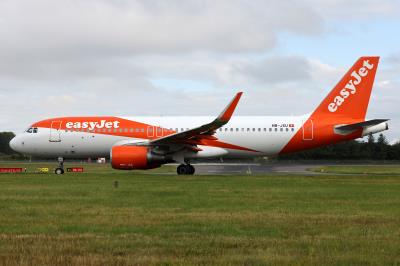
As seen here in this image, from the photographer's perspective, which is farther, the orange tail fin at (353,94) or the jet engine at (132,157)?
the orange tail fin at (353,94)

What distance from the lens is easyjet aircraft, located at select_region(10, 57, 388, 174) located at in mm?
31422

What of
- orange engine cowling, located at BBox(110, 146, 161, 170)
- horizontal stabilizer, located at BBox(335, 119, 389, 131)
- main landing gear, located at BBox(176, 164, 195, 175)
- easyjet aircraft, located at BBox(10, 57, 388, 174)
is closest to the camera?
orange engine cowling, located at BBox(110, 146, 161, 170)

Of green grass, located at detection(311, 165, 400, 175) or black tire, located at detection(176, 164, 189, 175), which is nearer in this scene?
black tire, located at detection(176, 164, 189, 175)

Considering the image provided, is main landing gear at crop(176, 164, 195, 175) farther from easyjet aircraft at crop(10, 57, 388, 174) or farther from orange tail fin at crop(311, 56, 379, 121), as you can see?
orange tail fin at crop(311, 56, 379, 121)

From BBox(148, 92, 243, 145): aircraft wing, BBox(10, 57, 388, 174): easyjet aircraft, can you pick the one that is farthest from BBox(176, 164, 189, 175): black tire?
BBox(148, 92, 243, 145): aircraft wing

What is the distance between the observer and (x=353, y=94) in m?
32.3

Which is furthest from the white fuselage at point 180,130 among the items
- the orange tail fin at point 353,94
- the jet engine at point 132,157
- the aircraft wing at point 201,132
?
the jet engine at point 132,157

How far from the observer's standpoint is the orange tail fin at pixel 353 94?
3228cm

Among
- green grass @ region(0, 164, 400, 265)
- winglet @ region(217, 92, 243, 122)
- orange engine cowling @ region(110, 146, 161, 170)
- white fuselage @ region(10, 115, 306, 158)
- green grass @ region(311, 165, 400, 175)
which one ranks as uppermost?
winglet @ region(217, 92, 243, 122)

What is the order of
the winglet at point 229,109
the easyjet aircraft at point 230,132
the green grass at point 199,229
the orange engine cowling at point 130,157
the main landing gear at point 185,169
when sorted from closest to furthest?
the green grass at point 199,229
the winglet at point 229,109
the orange engine cowling at point 130,157
the easyjet aircraft at point 230,132
the main landing gear at point 185,169

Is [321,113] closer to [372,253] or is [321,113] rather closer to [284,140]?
[284,140]

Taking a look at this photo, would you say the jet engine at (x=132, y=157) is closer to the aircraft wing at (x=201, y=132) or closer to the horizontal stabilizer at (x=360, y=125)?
the aircraft wing at (x=201, y=132)

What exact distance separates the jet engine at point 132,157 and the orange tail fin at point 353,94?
951cm

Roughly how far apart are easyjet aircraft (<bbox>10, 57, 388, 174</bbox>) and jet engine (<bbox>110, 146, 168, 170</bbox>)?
14.5 inches
